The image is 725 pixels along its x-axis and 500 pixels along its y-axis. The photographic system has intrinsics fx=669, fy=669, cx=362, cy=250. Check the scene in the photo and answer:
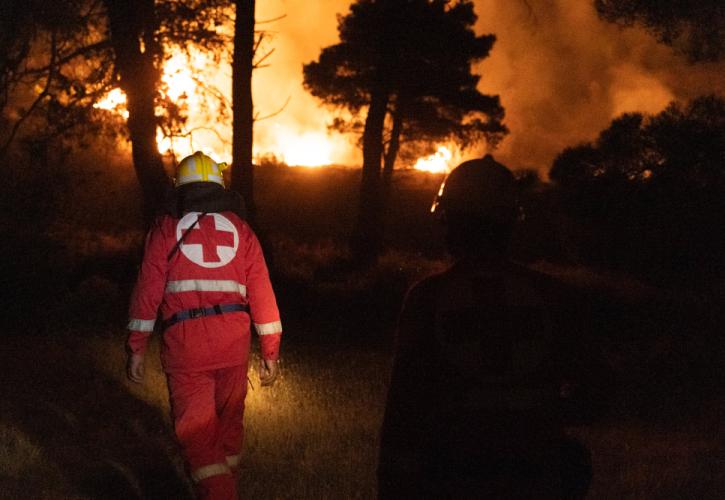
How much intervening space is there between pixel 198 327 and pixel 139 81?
736 cm

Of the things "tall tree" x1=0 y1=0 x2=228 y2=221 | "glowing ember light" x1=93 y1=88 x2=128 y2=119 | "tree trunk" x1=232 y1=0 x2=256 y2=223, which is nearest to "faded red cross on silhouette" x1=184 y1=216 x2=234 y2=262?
"tall tree" x1=0 y1=0 x2=228 y2=221

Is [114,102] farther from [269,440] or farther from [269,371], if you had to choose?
[269,371]

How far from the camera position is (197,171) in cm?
377

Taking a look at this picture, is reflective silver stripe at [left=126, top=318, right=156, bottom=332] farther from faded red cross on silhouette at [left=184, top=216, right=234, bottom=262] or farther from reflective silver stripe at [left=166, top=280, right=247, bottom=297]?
faded red cross on silhouette at [left=184, top=216, right=234, bottom=262]

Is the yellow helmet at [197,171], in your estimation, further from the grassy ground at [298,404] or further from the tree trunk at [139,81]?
the tree trunk at [139,81]

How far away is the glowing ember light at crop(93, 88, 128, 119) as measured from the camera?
11328 millimetres

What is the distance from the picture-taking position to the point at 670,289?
50.8ft

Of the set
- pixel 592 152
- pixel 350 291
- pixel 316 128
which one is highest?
pixel 316 128

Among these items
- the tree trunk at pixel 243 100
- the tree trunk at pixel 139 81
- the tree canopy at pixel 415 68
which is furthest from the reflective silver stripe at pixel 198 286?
the tree canopy at pixel 415 68

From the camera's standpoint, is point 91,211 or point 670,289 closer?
point 670,289

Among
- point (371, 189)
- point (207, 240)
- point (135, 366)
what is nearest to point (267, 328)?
point (207, 240)

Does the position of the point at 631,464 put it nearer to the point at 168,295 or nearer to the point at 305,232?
the point at 168,295

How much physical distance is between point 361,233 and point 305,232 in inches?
369

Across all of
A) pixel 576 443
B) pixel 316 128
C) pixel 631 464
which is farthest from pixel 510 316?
pixel 316 128
